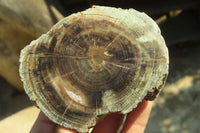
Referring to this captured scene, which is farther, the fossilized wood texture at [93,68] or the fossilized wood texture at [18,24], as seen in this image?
the fossilized wood texture at [18,24]

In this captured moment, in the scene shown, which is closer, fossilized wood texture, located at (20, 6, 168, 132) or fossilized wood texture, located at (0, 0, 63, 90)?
fossilized wood texture, located at (20, 6, 168, 132)

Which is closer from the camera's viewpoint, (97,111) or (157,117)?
(97,111)

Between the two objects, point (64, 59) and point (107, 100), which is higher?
point (64, 59)

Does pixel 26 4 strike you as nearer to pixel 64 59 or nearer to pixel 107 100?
pixel 64 59

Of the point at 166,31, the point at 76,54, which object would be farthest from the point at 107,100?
the point at 166,31
